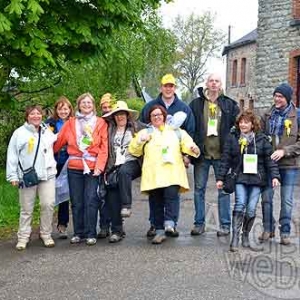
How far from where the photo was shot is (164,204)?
7.04m

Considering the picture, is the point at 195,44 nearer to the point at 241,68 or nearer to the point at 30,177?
the point at 241,68

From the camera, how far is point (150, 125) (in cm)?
705

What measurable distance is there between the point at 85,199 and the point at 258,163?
2066mm

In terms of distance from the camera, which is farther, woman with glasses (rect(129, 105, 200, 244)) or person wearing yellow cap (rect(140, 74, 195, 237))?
person wearing yellow cap (rect(140, 74, 195, 237))

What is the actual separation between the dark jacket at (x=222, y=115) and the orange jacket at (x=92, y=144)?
1.18 meters

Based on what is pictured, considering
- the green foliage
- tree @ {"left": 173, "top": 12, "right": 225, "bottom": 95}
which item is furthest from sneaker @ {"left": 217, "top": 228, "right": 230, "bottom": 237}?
tree @ {"left": 173, "top": 12, "right": 225, "bottom": 95}

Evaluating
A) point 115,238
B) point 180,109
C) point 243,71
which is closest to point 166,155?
point 180,109

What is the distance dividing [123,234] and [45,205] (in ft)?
3.42

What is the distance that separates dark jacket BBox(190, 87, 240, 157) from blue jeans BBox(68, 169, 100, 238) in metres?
1.42

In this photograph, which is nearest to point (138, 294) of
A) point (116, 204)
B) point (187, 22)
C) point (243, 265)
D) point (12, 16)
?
point (243, 265)

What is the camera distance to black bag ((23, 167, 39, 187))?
6625 millimetres

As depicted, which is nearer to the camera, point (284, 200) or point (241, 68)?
point (284, 200)

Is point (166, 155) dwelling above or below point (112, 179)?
above

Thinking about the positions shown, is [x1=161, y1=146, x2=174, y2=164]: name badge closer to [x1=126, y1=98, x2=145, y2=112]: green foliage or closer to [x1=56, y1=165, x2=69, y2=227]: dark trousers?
[x1=56, y1=165, x2=69, y2=227]: dark trousers
